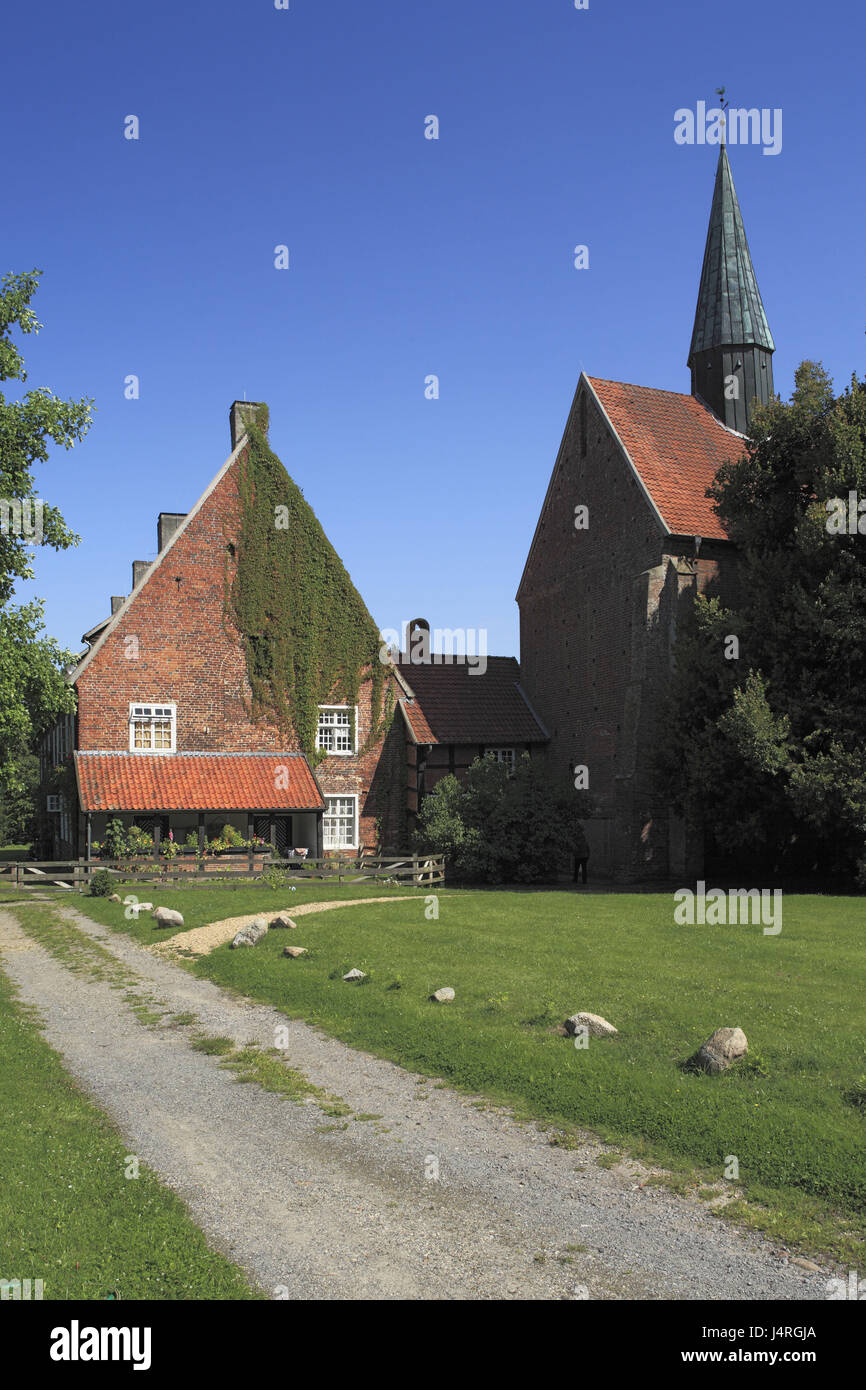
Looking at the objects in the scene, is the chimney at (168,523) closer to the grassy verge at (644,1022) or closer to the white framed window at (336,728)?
the white framed window at (336,728)

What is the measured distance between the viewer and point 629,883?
112ft

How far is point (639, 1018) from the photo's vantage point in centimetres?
1284

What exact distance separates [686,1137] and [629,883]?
25.1m

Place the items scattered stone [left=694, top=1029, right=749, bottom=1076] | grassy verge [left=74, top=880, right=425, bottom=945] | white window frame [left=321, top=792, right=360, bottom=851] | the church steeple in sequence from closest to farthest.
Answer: scattered stone [left=694, top=1029, right=749, bottom=1076], grassy verge [left=74, top=880, right=425, bottom=945], white window frame [left=321, top=792, right=360, bottom=851], the church steeple

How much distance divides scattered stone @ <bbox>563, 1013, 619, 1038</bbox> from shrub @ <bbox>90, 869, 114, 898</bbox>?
63.5 ft

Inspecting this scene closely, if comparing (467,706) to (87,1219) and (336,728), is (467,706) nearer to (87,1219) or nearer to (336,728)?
(336,728)

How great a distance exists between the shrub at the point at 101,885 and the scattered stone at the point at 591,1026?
19368mm

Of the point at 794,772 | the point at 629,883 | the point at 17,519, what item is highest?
the point at 17,519

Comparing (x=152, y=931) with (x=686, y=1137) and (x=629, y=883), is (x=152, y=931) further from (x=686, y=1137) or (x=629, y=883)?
(x=629, y=883)

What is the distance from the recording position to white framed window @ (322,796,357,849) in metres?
39.2

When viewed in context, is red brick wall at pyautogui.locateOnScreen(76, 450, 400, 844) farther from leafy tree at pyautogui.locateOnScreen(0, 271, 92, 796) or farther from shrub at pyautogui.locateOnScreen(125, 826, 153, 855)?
leafy tree at pyautogui.locateOnScreen(0, 271, 92, 796)

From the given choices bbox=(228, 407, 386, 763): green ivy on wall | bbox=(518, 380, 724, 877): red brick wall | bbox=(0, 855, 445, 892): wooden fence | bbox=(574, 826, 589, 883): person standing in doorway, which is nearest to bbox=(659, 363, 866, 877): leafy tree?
bbox=(518, 380, 724, 877): red brick wall
